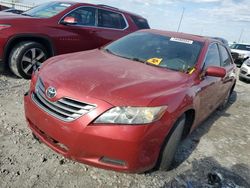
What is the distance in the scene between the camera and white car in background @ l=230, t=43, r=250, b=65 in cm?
1545

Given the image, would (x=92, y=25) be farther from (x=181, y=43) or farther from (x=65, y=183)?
(x=65, y=183)

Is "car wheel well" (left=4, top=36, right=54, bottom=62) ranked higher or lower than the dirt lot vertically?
higher

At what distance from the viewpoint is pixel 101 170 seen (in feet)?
9.09

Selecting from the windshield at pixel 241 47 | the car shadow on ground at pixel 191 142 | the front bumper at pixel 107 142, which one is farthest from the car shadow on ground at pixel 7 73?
the windshield at pixel 241 47

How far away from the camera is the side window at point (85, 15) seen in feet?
19.0

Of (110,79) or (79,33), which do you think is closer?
(110,79)

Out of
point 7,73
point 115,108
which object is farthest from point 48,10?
point 115,108

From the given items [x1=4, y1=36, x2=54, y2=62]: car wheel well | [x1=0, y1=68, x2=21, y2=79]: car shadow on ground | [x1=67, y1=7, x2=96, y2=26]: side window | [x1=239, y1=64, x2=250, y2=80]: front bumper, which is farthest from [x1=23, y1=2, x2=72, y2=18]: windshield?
[x1=239, y1=64, x2=250, y2=80]: front bumper

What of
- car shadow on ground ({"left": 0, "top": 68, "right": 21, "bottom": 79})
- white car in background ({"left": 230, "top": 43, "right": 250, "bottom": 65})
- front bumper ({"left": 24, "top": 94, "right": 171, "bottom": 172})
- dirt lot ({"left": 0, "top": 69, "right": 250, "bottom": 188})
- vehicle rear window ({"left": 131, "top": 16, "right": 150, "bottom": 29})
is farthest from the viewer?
white car in background ({"left": 230, "top": 43, "right": 250, "bottom": 65})

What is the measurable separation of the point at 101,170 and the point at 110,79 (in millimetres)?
973

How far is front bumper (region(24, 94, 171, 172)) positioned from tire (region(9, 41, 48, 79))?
8.76 feet

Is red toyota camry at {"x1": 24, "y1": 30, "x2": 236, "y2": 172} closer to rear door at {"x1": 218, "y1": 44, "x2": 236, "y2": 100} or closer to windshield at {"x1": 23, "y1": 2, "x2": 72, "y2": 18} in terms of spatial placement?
rear door at {"x1": 218, "y1": 44, "x2": 236, "y2": 100}

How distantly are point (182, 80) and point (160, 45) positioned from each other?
39.6 inches

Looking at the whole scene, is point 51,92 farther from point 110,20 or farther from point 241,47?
point 241,47
